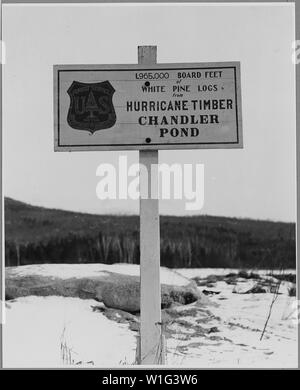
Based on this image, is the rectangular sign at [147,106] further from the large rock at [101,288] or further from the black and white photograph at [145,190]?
the large rock at [101,288]

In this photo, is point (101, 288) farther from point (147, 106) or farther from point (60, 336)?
point (147, 106)

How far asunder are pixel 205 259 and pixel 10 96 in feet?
4.82

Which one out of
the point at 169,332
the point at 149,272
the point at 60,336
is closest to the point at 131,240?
the point at 169,332

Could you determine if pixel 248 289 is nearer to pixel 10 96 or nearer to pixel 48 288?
pixel 48 288

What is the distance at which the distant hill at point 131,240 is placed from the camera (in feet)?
8.77

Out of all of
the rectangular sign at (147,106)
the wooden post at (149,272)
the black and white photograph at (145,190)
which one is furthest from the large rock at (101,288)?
the rectangular sign at (147,106)

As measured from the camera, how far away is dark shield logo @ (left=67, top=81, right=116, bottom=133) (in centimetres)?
188

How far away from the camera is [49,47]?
2.43 meters

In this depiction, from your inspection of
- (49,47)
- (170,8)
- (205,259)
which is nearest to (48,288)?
(205,259)

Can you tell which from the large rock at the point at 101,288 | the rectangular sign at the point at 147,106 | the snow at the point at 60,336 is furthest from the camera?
the large rock at the point at 101,288

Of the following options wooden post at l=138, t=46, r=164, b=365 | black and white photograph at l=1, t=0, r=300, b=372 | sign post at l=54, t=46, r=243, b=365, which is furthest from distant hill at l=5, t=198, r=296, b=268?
sign post at l=54, t=46, r=243, b=365

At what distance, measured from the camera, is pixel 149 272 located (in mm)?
1923

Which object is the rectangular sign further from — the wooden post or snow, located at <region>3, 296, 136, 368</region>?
snow, located at <region>3, 296, 136, 368</region>

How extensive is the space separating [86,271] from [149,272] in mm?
890
